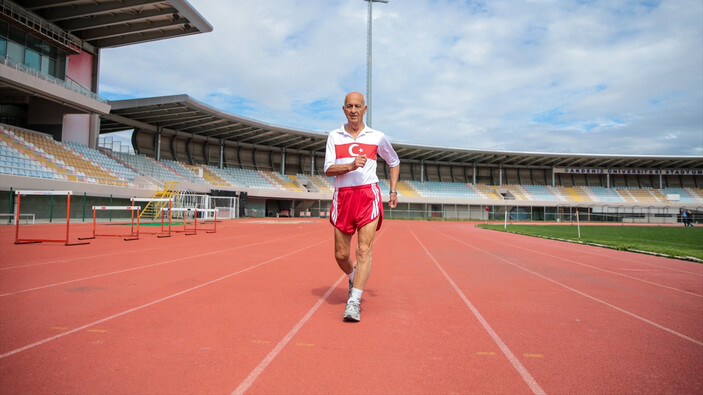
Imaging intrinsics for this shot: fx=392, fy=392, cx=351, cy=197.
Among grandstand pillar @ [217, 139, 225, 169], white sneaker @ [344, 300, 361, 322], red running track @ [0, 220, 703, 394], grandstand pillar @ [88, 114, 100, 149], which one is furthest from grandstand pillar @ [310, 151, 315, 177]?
white sneaker @ [344, 300, 361, 322]

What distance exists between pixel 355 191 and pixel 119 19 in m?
27.2

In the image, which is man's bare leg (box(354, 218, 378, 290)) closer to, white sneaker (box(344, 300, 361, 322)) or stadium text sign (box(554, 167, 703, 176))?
white sneaker (box(344, 300, 361, 322))

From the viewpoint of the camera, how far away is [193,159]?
1635 inches

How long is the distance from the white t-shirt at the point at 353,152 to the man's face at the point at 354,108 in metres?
0.15

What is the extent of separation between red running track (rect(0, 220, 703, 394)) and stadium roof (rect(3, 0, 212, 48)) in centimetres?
2198

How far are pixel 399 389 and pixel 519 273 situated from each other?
18.0 ft

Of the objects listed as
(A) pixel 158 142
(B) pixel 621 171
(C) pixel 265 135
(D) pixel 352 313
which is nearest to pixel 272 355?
(D) pixel 352 313

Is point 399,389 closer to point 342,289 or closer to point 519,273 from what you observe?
point 342,289

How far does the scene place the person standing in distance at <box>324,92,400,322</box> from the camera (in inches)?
149

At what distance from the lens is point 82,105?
79.5 ft

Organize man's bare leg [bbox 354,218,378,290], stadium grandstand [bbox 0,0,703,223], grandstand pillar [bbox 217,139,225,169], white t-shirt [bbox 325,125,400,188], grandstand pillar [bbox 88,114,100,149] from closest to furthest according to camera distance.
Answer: man's bare leg [bbox 354,218,378,290] < white t-shirt [bbox 325,125,400,188] < stadium grandstand [bbox 0,0,703,223] < grandstand pillar [bbox 88,114,100,149] < grandstand pillar [bbox 217,139,225,169]

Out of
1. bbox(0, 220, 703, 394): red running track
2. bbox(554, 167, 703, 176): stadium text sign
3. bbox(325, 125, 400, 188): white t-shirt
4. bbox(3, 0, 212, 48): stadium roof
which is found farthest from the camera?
bbox(554, 167, 703, 176): stadium text sign

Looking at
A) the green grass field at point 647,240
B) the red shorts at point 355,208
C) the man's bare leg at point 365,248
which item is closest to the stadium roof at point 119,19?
the green grass field at point 647,240

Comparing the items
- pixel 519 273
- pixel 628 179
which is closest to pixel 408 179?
pixel 628 179
